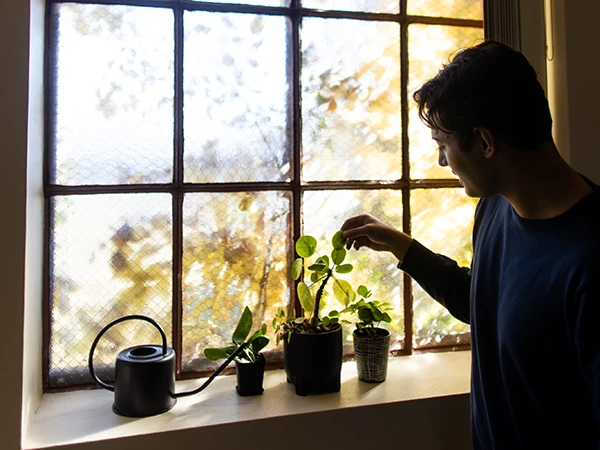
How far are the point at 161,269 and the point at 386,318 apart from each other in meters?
0.61

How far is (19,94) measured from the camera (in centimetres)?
105

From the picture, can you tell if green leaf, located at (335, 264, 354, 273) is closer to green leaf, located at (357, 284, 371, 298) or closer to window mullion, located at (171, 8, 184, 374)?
green leaf, located at (357, 284, 371, 298)

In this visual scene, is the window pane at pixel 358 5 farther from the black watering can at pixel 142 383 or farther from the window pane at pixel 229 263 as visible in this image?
the black watering can at pixel 142 383

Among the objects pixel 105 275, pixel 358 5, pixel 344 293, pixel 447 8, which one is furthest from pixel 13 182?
pixel 447 8

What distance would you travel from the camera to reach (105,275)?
1273mm

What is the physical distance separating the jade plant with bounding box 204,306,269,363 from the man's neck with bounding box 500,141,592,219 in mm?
701

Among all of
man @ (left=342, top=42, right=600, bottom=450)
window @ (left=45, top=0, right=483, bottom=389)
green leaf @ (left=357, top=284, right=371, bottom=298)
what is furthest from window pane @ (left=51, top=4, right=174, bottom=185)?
man @ (left=342, top=42, right=600, bottom=450)

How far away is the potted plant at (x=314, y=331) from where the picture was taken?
1211 mm

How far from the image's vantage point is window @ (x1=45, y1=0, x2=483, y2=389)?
1256 mm

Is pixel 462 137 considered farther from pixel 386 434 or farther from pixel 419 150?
pixel 386 434

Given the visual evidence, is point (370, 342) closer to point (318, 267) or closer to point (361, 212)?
point (318, 267)

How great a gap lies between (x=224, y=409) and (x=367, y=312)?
0.44m

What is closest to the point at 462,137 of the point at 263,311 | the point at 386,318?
the point at 386,318

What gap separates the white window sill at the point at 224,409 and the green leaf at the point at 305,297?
22cm
